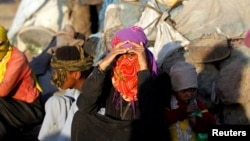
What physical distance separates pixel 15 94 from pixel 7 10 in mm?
7589

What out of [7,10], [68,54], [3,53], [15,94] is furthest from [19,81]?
[7,10]

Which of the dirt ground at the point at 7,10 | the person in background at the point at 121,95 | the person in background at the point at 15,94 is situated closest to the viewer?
the person in background at the point at 121,95

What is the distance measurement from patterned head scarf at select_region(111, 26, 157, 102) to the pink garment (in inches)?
56.7

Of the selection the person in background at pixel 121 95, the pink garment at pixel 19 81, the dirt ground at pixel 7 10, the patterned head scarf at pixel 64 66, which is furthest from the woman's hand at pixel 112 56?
the dirt ground at pixel 7 10

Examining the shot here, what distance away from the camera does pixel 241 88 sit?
5984 millimetres

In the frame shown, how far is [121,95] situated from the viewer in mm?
4938

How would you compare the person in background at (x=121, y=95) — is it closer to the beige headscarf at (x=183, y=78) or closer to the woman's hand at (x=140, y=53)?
the woman's hand at (x=140, y=53)

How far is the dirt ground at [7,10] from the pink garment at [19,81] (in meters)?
6.48

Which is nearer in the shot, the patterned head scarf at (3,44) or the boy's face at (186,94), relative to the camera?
the boy's face at (186,94)

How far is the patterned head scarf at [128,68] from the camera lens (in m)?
4.84

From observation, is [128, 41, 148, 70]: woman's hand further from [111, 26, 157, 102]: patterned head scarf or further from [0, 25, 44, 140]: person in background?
[0, 25, 44, 140]: person in background

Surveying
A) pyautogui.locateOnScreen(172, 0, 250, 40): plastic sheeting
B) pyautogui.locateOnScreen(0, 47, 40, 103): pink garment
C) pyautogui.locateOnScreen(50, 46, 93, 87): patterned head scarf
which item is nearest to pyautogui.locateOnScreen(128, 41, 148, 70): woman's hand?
pyautogui.locateOnScreen(50, 46, 93, 87): patterned head scarf

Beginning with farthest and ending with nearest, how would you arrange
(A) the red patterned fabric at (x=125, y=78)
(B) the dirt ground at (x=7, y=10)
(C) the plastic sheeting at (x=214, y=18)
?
(B) the dirt ground at (x=7, y=10)
(C) the plastic sheeting at (x=214, y=18)
(A) the red patterned fabric at (x=125, y=78)

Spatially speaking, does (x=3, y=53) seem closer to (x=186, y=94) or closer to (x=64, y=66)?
(x=64, y=66)
